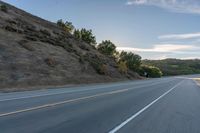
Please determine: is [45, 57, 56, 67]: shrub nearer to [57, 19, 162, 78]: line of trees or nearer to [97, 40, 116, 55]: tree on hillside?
[57, 19, 162, 78]: line of trees

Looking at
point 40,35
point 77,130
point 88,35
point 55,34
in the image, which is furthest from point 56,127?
point 88,35

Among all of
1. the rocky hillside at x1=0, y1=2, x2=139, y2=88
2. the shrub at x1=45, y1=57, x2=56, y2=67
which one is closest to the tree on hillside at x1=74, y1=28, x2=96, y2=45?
the rocky hillside at x1=0, y1=2, x2=139, y2=88

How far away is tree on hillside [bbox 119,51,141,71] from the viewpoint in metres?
112

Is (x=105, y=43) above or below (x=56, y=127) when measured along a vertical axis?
above

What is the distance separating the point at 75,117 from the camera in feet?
41.0

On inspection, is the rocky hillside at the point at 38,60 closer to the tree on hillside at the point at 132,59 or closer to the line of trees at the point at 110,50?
the line of trees at the point at 110,50

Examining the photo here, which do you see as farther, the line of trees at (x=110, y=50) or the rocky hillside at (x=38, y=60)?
the line of trees at (x=110, y=50)

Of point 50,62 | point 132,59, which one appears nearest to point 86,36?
point 132,59

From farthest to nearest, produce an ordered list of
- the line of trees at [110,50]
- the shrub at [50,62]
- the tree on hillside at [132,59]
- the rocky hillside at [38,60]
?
the tree on hillside at [132,59] < the line of trees at [110,50] < the shrub at [50,62] < the rocky hillside at [38,60]

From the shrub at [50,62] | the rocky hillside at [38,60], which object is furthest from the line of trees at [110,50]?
the shrub at [50,62]

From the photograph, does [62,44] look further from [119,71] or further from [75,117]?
[75,117]

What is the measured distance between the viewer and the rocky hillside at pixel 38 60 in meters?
40.7

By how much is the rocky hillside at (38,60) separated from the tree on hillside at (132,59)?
35099mm

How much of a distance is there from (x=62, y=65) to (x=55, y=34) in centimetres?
2213
